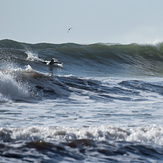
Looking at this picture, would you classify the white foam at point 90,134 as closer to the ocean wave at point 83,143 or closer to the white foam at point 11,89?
the ocean wave at point 83,143

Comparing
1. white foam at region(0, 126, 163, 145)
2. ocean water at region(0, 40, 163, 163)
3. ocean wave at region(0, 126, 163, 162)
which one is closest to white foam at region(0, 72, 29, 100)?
ocean water at region(0, 40, 163, 163)

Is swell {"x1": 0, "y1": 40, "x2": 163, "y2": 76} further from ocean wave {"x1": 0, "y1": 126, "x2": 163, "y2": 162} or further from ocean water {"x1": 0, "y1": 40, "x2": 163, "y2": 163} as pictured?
ocean wave {"x1": 0, "y1": 126, "x2": 163, "y2": 162}

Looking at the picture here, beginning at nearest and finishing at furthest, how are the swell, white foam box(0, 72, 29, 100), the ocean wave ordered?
the ocean wave
white foam box(0, 72, 29, 100)
the swell

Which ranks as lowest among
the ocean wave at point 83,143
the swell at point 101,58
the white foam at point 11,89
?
the ocean wave at point 83,143

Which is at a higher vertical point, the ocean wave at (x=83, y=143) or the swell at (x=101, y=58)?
the swell at (x=101, y=58)

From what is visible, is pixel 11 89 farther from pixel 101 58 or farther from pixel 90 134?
pixel 101 58

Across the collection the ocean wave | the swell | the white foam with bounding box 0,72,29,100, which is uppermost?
the swell

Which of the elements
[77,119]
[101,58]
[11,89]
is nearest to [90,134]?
[77,119]

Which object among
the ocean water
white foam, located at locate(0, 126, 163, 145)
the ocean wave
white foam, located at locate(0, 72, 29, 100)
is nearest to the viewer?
the ocean wave

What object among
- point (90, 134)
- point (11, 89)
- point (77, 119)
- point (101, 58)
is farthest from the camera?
point (101, 58)

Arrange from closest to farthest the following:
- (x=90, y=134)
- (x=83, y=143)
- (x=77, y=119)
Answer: (x=83, y=143)
(x=90, y=134)
(x=77, y=119)

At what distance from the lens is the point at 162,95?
415 inches

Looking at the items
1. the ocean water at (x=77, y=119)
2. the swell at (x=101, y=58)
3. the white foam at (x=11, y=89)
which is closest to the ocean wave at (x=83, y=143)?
the ocean water at (x=77, y=119)

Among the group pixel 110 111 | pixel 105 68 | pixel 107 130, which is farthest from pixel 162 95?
pixel 105 68
